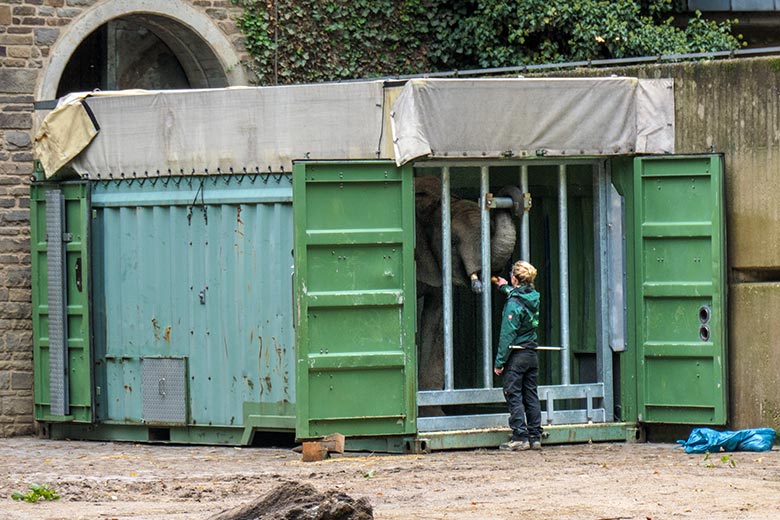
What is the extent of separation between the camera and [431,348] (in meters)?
12.5

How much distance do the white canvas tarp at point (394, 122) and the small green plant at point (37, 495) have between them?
3.34 m

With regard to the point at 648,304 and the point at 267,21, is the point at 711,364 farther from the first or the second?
the point at 267,21

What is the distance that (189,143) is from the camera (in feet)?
41.2

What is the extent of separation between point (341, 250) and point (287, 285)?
58 centimetres

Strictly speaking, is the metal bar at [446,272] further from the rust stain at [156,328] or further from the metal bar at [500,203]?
the rust stain at [156,328]

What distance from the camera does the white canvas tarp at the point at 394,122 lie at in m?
11.8

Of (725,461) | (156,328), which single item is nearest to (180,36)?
(156,328)

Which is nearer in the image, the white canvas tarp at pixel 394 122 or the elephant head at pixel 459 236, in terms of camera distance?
the white canvas tarp at pixel 394 122

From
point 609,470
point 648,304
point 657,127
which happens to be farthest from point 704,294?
point 609,470

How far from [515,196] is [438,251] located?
0.71 m

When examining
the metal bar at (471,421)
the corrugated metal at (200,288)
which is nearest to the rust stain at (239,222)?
the corrugated metal at (200,288)

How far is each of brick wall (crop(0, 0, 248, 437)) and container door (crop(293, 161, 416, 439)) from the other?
142 inches

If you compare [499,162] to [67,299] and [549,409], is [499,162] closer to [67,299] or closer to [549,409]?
[549,409]

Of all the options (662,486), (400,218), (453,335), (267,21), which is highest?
(267,21)
